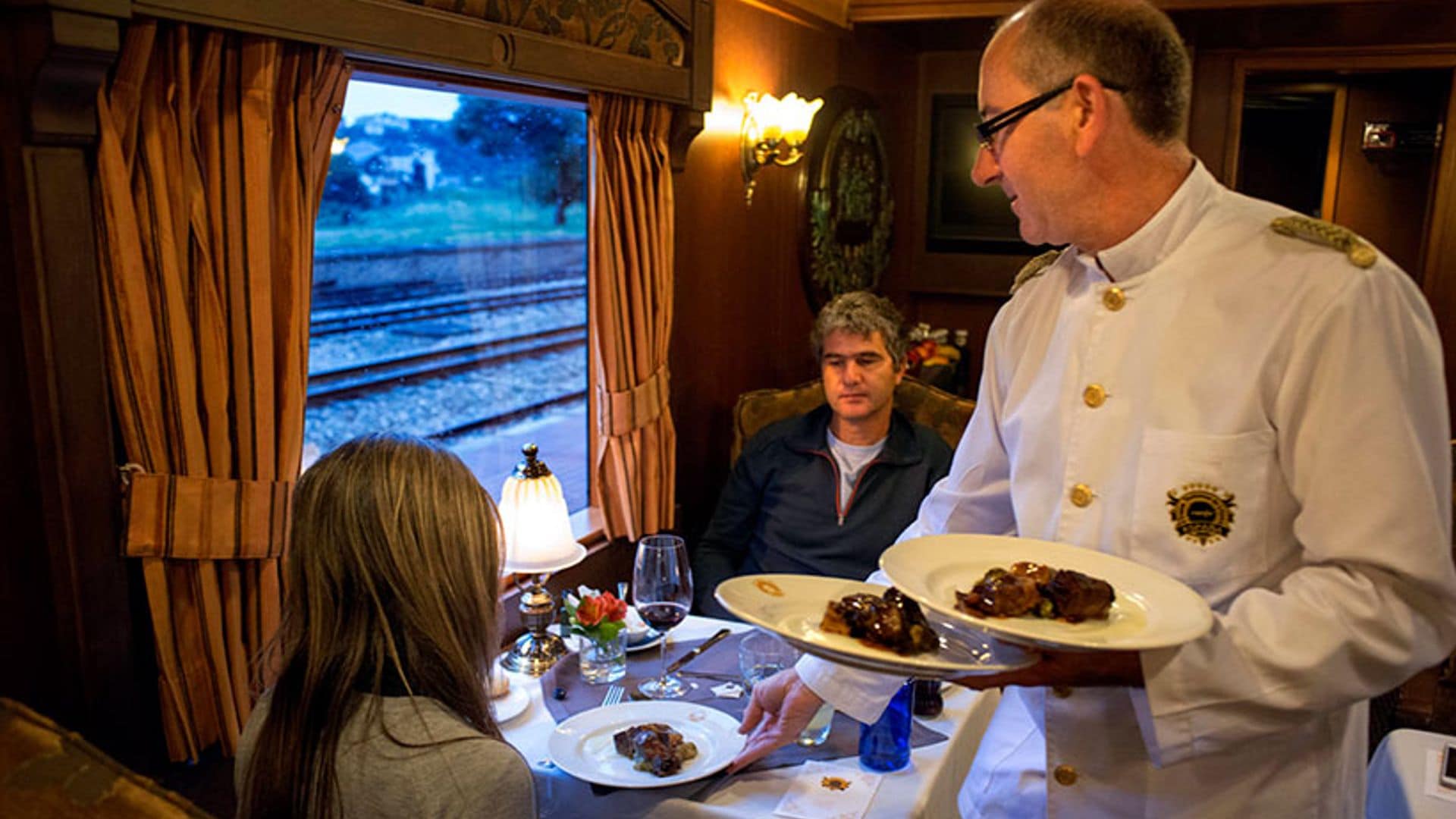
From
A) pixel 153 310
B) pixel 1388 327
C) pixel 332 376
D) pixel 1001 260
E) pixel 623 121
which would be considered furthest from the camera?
pixel 1001 260

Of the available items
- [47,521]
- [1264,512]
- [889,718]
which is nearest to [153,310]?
[47,521]

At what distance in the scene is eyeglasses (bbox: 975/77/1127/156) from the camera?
1.30m

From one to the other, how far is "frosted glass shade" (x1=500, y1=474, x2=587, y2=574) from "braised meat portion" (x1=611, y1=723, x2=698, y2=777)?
52cm

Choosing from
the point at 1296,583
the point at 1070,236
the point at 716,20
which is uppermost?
the point at 716,20

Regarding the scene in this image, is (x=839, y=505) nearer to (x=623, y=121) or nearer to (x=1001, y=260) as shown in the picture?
(x=623, y=121)

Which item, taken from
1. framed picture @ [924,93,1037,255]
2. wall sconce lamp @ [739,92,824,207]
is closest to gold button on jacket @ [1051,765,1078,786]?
wall sconce lamp @ [739,92,824,207]

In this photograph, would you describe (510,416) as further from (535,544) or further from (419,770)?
(419,770)

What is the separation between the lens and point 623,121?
3.11 metres

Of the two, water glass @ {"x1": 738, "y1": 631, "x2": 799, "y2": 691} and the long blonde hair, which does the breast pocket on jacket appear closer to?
the long blonde hair

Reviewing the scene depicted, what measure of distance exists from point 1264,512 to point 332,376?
2.26m

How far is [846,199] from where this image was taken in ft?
16.1

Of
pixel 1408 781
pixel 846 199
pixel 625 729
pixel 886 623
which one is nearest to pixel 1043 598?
pixel 886 623

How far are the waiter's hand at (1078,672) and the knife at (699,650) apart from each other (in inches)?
46.2

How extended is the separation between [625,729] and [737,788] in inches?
9.8
